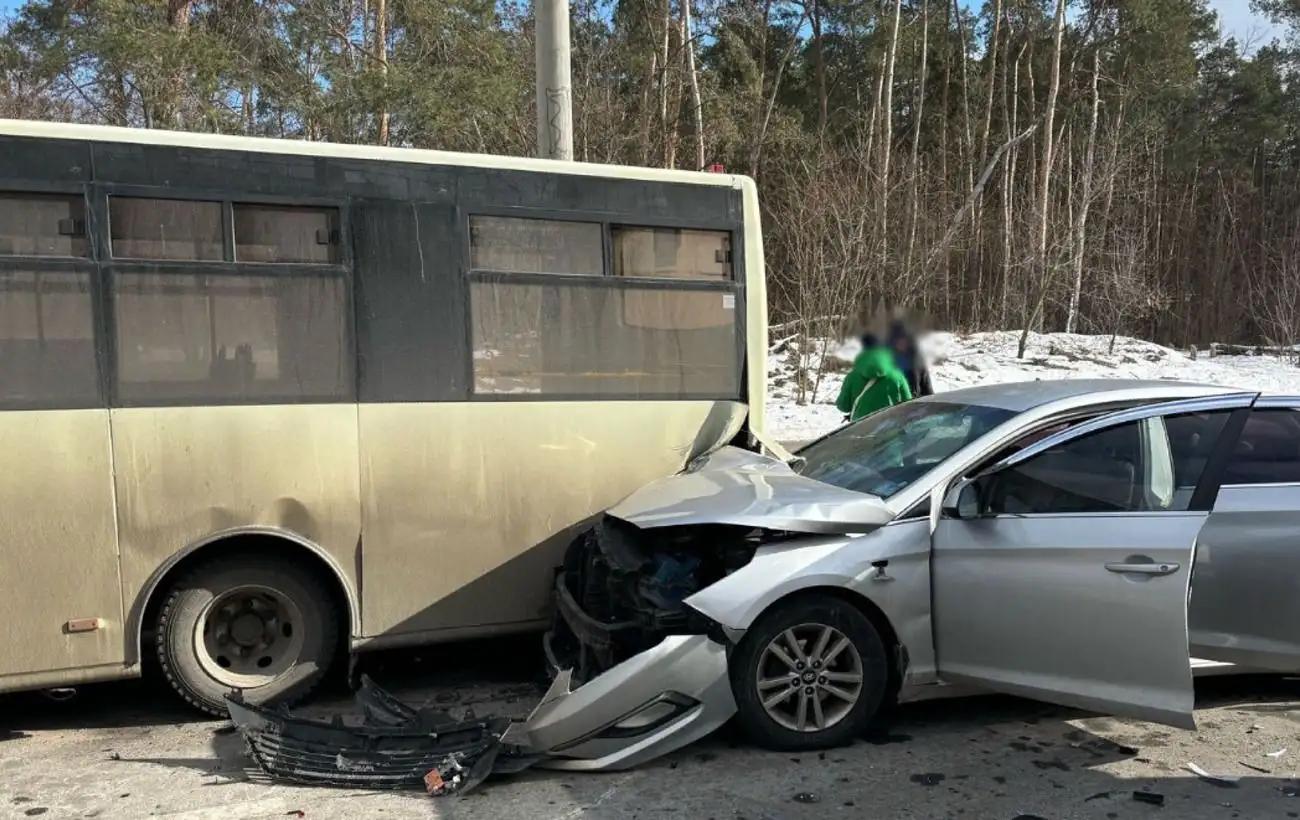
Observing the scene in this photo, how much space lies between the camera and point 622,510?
4.66 m

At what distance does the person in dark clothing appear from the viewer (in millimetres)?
7133

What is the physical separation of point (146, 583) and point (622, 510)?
7.40ft

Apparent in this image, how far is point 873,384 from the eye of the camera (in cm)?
694

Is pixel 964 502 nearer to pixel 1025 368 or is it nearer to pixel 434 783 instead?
pixel 434 783

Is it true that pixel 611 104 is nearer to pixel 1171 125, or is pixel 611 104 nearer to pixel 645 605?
pixel 645 605

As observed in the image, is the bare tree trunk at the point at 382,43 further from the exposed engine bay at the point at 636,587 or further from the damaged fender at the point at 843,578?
the damaged fender at the point at 843,578

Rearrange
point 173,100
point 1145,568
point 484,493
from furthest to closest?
1. point 173,100
2. point 484,493
3. point 1145,568

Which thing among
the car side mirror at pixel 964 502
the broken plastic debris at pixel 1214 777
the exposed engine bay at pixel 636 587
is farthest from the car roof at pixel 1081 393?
the broken plastic debris at pixel 1214 777

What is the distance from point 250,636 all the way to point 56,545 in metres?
0.98

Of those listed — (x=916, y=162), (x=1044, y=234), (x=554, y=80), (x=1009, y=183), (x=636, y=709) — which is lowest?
(x=636, y=709)

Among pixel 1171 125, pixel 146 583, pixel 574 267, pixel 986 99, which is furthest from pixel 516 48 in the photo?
pixel 1171 125

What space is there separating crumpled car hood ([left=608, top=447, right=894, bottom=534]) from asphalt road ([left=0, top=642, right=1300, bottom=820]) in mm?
1002

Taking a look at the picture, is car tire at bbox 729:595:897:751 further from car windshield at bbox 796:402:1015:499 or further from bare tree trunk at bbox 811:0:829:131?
bare tree trunk at bbox 811:0:829:131

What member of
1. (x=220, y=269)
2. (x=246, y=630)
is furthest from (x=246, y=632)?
(x=220, y=269)
